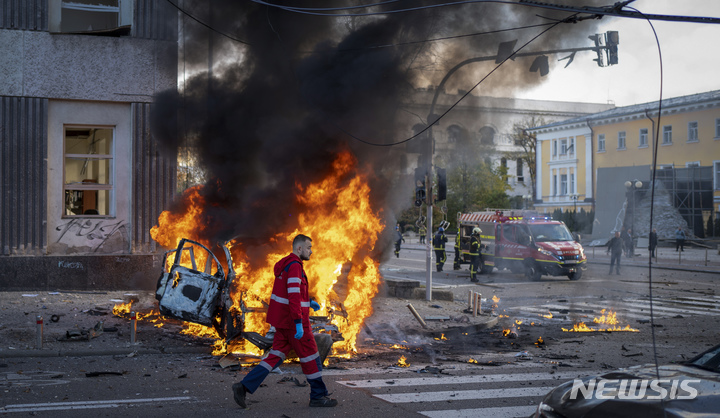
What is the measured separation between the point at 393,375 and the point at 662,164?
42.9 m

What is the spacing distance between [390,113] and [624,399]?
8.20 metres

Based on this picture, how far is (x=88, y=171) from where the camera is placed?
13.8 metres

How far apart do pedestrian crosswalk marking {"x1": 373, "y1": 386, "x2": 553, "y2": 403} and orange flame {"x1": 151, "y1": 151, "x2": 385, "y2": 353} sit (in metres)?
2.67

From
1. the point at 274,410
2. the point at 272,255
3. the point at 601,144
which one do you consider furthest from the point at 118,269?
the point at 601,144

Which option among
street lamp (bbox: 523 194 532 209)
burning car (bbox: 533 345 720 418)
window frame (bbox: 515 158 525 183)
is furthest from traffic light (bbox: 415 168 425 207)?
street lamp (bbox: 523 194 532 209)

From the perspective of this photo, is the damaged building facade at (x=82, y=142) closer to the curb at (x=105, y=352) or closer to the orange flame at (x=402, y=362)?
the curb at (x=105, y=352)

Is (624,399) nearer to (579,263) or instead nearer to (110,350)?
(110,350)

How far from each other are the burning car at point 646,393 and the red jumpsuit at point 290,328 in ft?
8.14

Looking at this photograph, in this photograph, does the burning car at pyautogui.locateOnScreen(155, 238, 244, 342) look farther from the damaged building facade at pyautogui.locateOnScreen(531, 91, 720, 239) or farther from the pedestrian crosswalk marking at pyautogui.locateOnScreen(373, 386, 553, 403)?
the damaged building facade at pyautogui.locateOnScreen(531, 91, 720, 239)

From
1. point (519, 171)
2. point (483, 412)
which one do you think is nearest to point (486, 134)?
point (483, 412)

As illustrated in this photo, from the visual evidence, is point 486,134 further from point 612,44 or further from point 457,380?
point 457,380

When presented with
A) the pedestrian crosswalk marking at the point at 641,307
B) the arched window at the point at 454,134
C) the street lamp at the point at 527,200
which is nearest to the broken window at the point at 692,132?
the street lamp at the point at 527,200

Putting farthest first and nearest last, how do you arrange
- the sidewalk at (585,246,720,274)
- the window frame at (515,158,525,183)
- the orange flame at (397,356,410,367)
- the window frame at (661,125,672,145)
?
the window frame at (515,158,525,183)
the window frame at (661,125,672,145)
the sidewalk at (585,246,720,274)
the orange flame at (397,356,410,367)

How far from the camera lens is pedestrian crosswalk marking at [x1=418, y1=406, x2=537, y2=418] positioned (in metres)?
5.59
